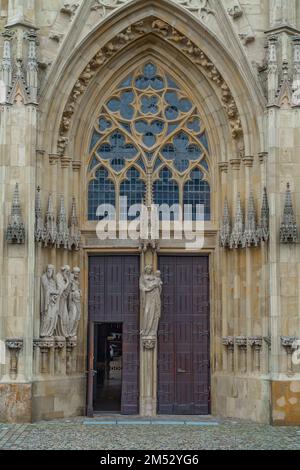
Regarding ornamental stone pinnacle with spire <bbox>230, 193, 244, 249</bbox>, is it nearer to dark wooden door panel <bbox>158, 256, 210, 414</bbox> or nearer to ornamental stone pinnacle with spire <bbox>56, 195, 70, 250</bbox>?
dark wooden door panel <bbox>158, 256, 210, 414</bbox>

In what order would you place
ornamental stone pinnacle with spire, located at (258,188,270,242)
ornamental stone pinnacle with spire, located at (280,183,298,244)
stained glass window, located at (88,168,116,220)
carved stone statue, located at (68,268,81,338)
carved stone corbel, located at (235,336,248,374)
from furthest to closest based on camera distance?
stained glass window, located at (88,168,116,220), carved stone statue, located at (68,268,81,338), carved stone corbel, located at (235,336,248,374), ornamental stone pinnacle with spire, located at (258,188,270,242), ornamental stone pinnacle with spire, located at (280,183,298,244)

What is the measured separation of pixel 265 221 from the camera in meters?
15.7

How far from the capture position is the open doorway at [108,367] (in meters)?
16.8

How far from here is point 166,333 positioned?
16812 millimetres

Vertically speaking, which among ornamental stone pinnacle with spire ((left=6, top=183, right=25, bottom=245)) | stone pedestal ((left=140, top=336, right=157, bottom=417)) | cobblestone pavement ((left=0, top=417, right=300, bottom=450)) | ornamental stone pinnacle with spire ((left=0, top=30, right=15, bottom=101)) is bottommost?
cobblestone pavement ((left=0, top=417, right=300, bottom=450))

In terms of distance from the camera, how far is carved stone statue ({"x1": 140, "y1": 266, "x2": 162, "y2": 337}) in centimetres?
1642

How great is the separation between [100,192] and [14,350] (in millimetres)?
4090

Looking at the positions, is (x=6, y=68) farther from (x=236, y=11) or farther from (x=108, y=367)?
(x=108, y=367)

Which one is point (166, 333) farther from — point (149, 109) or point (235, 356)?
point (149, 109)

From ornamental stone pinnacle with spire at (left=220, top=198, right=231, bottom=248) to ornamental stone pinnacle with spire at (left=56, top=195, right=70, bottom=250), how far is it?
126 inches

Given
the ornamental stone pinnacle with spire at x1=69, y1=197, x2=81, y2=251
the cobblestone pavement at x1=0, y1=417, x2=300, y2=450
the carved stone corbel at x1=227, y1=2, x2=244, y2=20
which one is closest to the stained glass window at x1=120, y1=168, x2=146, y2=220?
the ornamental stone pinnacle with spire at x1=69, y1=197, x2=81, y2=251

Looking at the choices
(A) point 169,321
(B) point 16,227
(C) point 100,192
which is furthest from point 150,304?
(B) point 16,227

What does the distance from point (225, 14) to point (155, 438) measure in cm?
860
